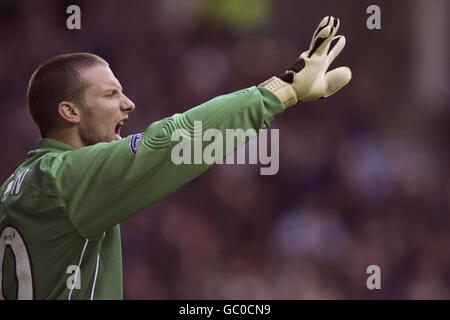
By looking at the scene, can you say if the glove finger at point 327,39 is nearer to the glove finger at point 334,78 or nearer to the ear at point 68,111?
the glove finger at point 334,78

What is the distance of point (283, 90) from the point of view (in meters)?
2.87

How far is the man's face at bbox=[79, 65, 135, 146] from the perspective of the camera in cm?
302

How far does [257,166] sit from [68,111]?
5016mm

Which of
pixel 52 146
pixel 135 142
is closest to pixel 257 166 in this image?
Answer: pixel 52 146

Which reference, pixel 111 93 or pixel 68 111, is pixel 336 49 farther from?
pixel 68 111

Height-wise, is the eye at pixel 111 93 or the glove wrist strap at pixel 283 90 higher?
the eye at pixel 111 93

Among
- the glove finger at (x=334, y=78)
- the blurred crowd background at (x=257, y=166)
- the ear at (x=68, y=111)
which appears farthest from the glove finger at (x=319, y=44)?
the blurred crowd background at (x=257, y=166)

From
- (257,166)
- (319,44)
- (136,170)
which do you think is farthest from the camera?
(257,166)

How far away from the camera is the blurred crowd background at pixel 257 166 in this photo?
284 inches

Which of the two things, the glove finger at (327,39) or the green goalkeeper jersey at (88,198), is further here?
the glove finger at (327,39)

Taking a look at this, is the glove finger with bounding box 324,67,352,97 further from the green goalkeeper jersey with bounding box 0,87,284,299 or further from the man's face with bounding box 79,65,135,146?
the man's face with bounding box 79,65,135,146

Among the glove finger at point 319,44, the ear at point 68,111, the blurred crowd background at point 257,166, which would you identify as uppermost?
the blurred crowd background at point 257,166

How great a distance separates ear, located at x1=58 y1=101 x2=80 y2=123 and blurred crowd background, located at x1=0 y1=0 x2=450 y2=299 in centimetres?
407

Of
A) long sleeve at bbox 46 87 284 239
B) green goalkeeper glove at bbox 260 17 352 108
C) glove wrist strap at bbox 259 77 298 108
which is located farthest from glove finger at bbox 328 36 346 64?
long sleeve at bbox 46 87 284 239
